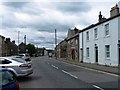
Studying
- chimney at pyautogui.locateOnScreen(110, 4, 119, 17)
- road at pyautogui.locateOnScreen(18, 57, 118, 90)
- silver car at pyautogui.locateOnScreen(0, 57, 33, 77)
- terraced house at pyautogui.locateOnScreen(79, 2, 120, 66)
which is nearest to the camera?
road at pyautogui.locateOnScreen(18, 57, 118, 90)

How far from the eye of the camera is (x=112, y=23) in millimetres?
31969

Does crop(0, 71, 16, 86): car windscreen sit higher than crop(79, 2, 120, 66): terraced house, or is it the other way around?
crop(79, 2, 120, 66): terraced house

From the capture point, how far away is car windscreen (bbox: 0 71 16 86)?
7.46 metres

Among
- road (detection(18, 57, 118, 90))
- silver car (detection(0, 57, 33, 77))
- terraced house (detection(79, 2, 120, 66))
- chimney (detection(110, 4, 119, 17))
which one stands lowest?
road (detection(18, 57, 118, 90))

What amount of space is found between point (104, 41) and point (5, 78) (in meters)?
27.8

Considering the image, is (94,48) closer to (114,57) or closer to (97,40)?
(97,40)

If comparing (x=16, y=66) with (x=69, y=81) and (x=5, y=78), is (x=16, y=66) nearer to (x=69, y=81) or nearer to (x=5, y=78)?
(x=69, y=81)

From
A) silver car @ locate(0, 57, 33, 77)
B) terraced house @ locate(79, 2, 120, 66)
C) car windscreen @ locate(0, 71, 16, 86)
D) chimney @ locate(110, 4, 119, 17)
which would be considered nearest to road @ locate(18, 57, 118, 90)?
silver car @ locate(0, 57, 33, 77)

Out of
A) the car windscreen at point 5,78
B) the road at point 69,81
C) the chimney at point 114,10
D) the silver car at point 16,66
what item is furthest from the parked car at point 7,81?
the chimney at point 114,10

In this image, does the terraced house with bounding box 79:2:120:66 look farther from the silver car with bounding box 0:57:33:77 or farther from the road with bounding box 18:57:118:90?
the silver car with bounding box 0:57:33:77

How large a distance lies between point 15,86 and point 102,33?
28849mm

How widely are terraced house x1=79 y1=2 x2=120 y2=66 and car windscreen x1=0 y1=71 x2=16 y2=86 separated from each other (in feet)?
75.3

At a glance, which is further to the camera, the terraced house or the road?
the terraced house

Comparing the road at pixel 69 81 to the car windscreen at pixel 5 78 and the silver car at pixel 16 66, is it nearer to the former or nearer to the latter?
the silver car at pixel 16 66
